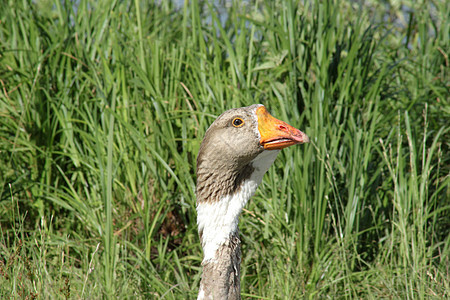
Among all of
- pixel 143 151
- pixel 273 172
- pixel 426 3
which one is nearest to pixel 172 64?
pixel 143 151

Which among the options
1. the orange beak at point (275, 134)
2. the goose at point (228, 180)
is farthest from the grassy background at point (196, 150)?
the orange beak at point (275, 134)

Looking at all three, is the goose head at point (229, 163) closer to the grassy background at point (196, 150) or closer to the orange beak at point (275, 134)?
the orange beak at point (275, 134)

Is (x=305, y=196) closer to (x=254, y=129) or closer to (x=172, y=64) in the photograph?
(x=254, y=129)

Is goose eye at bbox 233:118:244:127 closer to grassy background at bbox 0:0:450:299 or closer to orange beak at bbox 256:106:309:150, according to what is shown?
orange beak at bbox 256:106:309:150

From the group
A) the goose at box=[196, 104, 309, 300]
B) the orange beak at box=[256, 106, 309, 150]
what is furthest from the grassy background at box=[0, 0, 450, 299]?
the orange beak at box=[256, 106, 309, 150]

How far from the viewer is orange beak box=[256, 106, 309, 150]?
7.83ft

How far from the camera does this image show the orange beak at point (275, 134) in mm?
2387

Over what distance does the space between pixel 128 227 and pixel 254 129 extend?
1.63 meters

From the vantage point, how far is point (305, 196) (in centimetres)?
346

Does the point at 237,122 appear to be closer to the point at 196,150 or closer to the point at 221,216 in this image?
the point at 221,216

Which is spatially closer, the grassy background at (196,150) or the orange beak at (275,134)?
the orange beak at (275,134)

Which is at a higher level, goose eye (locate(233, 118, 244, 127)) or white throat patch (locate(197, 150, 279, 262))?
goose eye (locate(233, 118, 244, 127))

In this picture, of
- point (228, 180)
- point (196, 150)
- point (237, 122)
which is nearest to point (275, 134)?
point (237, 122)

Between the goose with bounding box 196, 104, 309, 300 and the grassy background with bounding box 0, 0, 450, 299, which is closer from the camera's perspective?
the goose with bounding box 196, 104, 309, 300
